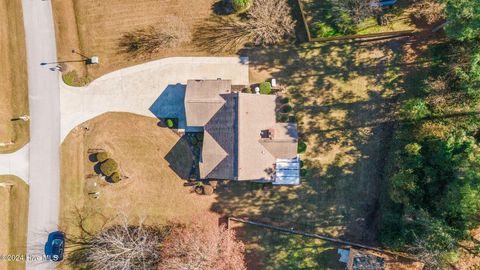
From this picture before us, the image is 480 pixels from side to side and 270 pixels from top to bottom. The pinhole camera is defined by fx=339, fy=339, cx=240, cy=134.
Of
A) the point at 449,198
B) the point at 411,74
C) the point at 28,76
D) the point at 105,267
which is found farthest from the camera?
the point at 28,76

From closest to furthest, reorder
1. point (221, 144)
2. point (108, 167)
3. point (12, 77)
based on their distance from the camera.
Result: 1. point (221, 144)
2. point (108, 167)
3. point (12, 77)

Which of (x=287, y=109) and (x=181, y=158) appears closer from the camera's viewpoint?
(x=287, y=109)

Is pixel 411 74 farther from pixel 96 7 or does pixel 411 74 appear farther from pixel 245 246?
pixel 96 7

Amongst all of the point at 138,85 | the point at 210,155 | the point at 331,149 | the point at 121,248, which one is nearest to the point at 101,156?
the point at 138,85

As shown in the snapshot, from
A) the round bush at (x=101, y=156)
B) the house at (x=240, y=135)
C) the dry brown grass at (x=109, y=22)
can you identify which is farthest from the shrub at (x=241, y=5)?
the round bush at (x=101, y=156)

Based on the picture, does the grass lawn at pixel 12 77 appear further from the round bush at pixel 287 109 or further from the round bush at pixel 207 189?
the round bush at pixel 287 109

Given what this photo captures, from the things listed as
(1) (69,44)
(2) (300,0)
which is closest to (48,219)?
(1) (69,44)

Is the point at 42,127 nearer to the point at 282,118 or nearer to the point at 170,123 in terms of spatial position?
the point at 170,123
